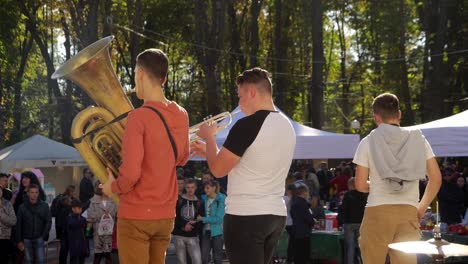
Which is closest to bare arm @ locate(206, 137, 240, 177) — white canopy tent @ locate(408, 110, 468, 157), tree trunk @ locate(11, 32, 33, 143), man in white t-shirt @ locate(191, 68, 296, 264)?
man in white t-shirt @ locate(191, 68, 296, 264)

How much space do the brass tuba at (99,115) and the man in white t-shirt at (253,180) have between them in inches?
22.9

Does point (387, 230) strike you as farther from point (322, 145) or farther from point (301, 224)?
point (322, 145)

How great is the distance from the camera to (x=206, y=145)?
527cm

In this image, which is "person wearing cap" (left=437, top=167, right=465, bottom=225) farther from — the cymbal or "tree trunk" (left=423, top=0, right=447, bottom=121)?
"tree trunk" (left=423, top=0, right=447, bottom=121)

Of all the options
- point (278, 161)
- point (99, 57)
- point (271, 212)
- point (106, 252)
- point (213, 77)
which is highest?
point (213, 77)

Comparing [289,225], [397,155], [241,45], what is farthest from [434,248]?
[241,45]

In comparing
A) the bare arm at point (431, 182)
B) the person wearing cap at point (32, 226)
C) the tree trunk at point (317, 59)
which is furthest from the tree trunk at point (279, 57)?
the bare arm at point (431, 182)

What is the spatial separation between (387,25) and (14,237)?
3361 cm

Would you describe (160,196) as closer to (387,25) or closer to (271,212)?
(271,212)

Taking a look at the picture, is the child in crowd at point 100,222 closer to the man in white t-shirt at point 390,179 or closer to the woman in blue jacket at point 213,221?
the woman in blue jacket at point 213,221

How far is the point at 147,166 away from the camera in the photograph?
4.89 m

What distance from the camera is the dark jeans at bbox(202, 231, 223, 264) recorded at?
12914mm

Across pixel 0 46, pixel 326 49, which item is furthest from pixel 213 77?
pixel 326 49

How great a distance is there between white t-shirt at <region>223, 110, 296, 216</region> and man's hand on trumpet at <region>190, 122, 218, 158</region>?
206 mm
